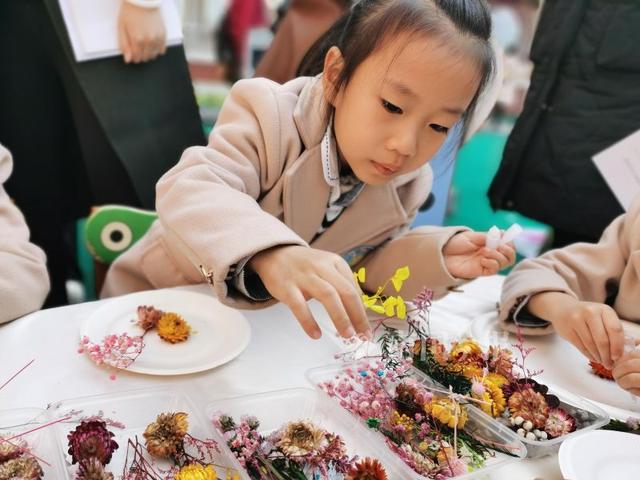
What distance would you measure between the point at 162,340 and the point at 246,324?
125 millimetres

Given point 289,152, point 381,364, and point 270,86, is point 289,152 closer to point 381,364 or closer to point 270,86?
point 270,86

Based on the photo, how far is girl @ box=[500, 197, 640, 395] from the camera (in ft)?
2.78

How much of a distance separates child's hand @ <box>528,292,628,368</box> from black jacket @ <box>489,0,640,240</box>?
65 centimetres

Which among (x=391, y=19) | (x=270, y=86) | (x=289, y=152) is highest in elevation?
(x=391, y=19)

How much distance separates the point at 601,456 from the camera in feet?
2.10

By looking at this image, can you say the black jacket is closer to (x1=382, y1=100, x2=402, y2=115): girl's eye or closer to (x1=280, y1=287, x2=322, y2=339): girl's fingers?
(x1=382, y1=100, x2=402, y2=115): girl's eye

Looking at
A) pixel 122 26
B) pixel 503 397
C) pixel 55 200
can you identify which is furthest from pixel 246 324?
pixel 55 200

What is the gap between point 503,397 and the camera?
2.37ft

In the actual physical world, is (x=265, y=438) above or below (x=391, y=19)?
below

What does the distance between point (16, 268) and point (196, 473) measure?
49 centimetres

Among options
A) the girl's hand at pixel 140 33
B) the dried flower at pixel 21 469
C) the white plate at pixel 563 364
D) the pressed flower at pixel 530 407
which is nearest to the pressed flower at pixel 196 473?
the dried flower at pixel 21 469

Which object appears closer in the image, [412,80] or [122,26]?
[412,80]

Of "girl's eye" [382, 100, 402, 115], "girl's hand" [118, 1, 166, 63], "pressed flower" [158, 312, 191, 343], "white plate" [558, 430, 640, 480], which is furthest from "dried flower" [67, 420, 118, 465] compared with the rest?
"girl's hand" [118, 1, 166, 63]

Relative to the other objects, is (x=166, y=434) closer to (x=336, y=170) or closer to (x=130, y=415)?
(x=130, y=415)
